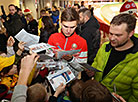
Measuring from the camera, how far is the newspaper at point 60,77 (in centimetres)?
139

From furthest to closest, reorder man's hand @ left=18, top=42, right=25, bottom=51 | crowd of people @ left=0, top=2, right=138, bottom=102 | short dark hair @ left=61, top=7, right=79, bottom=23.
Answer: man's hand @ left=18, top=42, right=25, bottom=51, short dark hair @ left=61, top=7, right=79, bottom=23, crowd of people @ left=0, top=2, right=138, bottom=102

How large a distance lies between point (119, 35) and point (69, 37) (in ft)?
2.66

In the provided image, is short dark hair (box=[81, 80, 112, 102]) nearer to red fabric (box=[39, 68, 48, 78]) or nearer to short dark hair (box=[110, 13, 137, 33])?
short dark hair (box=[110, 13, 137, 33])

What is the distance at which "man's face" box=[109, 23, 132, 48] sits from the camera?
4.44 ft

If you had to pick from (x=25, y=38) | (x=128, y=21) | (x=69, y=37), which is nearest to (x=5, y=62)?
(x=25, y=38)

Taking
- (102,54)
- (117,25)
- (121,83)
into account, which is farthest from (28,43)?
(121,83)

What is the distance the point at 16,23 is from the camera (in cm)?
348

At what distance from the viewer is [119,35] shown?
1374mm

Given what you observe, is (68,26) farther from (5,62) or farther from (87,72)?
(5,62)

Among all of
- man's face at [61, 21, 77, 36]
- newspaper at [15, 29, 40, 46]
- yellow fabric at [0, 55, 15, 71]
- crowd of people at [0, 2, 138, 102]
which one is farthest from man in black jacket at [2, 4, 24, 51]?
man's face at [61, 21, 77, 36]

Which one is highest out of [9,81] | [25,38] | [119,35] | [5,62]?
[119,35]

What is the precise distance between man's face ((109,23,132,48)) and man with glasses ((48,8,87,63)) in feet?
1.80

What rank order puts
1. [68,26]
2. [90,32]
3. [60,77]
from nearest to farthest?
[60,77]
[68,26]
[90,32]

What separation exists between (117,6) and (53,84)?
1112 centimetres
